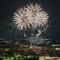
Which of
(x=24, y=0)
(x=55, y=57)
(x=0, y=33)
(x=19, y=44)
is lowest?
(x=55, y=57)

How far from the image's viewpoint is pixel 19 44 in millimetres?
1773

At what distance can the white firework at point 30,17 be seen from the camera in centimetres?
185

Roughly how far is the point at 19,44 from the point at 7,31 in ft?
0.67

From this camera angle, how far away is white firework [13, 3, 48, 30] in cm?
185

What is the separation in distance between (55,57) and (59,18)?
1.41 feet

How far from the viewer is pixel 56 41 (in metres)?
1.80

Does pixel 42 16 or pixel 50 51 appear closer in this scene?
pixel 50 51

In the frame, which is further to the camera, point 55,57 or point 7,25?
point 7,25

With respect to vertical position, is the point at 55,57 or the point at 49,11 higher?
the point at 49,11

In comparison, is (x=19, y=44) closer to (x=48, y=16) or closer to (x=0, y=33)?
(x=0, y=33)

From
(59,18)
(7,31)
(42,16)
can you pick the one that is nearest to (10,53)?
(7,31)

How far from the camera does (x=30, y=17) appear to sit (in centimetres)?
187

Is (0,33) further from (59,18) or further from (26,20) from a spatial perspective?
(59,18)

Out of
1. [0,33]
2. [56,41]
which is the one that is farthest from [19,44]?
[56,41]
